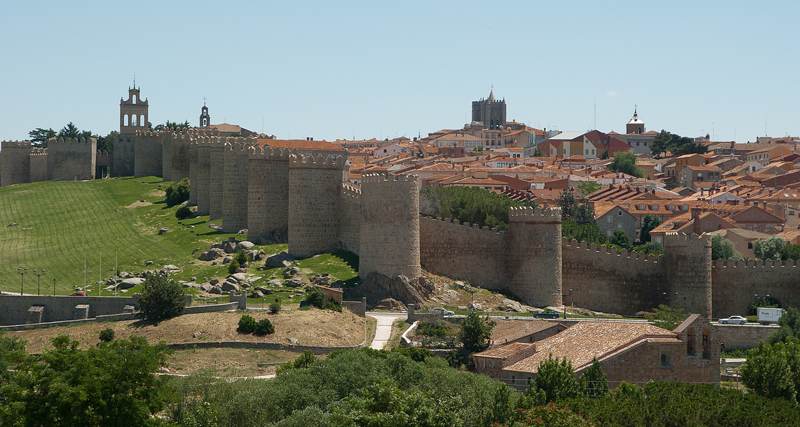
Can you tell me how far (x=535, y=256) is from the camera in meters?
58.9

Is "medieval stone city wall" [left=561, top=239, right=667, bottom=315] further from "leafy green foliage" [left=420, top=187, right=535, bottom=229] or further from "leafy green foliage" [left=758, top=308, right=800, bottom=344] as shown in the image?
"leafy green foliage" [left=758, top=308, right=800, bottom=344]

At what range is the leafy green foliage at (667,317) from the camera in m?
51.3

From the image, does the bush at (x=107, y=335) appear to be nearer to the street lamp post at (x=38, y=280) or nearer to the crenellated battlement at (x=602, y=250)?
the street lamp post at (x=38, y=280)

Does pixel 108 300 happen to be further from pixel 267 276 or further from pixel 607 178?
pixel 607 178

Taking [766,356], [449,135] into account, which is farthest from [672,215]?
[449,135]

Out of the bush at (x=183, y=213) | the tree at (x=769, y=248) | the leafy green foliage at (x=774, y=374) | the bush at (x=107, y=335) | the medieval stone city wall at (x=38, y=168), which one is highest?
the medieval stone city wall at (x=38, y=168)

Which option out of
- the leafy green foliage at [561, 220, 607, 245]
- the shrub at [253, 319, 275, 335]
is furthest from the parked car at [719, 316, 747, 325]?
the shrub at [253, 319, 275, 335]

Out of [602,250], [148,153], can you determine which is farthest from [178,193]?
[602,250]

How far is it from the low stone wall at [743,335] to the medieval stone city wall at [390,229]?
40.7ft

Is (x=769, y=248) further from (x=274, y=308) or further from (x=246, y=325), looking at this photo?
(x=246, y=325)

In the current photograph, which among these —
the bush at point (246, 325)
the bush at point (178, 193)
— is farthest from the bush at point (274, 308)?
the bush at point (178, 193)

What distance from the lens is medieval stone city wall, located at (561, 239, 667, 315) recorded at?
6003 centimetres

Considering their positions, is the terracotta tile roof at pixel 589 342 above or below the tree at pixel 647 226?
below

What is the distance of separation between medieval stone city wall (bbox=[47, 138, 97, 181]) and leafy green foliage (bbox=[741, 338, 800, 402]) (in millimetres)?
58866
